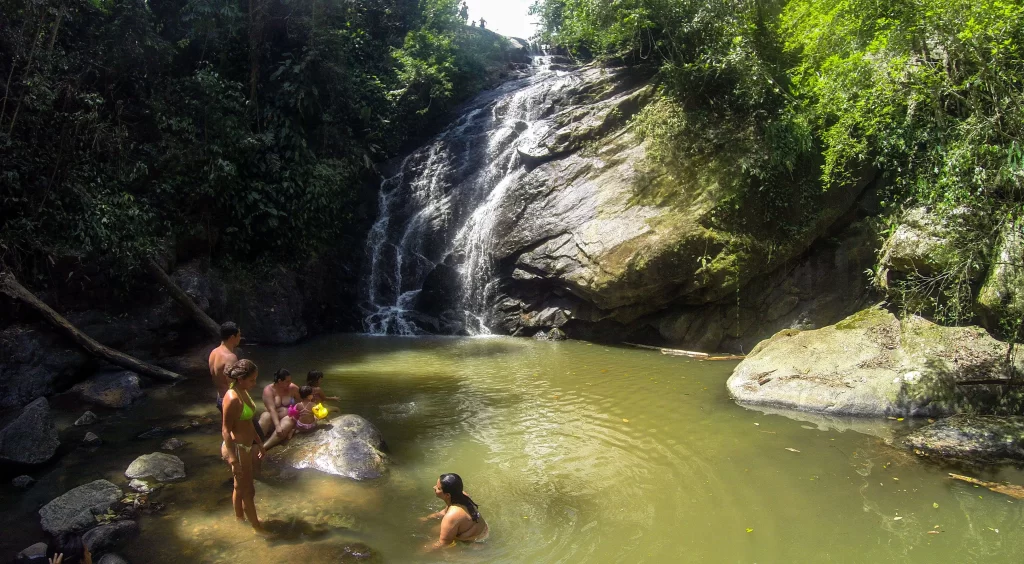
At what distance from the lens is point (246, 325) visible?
13219 millimetres

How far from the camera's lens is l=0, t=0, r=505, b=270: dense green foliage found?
30.8ft

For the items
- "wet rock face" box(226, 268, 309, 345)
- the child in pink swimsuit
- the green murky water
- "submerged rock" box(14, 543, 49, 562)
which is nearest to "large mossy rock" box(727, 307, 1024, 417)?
the green murky water

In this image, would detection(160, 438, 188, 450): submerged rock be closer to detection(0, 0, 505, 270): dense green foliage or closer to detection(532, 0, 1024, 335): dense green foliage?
detection(0, 0, 505, 270): dense green foliage

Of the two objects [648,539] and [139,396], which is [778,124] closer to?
[648,539]

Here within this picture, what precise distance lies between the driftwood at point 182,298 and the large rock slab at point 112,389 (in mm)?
2267

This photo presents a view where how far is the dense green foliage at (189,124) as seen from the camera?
30.8ft

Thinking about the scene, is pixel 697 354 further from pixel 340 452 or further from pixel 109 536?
pixel 109 536

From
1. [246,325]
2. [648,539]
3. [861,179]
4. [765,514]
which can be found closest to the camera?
[648,539]

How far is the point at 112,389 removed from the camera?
27.6ft

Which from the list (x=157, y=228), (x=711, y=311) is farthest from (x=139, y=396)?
(x=711, y=311)

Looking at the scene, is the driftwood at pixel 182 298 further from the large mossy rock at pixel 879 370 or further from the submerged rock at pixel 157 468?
the large mossy rock at pixel 879 370

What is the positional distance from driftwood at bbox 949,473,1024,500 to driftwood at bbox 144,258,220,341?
11.6 meters

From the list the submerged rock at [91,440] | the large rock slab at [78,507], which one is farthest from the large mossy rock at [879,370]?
the submerged rock at [91,440]

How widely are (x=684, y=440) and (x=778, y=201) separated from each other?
24.1ft
